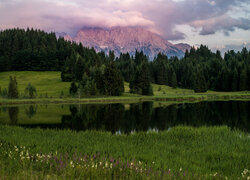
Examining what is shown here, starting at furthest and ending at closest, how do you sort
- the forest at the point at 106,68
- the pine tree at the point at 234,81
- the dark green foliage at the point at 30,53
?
the dark green foliage at the point at 30,53, the pine tree at the point at 234,81, the forest at the point at 106,68

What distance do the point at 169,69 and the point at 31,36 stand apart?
111 metres

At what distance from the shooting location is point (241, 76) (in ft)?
396

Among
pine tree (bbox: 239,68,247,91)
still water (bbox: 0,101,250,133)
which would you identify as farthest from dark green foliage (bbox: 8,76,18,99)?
pine tree (bbox: 239,68,247,91)

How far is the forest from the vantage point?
95.7 meters

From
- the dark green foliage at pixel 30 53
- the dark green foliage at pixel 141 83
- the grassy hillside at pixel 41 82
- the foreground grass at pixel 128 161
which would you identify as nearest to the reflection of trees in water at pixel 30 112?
Result: the foreground grass at pixel 128 161

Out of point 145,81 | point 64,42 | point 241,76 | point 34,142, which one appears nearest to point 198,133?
point 34,142

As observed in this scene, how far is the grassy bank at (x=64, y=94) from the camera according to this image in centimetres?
7719

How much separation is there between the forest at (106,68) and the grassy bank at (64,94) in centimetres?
570

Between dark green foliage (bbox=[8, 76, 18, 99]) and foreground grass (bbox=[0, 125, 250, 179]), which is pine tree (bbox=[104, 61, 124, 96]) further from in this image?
foreground grass (bbox=[0, 125, 250, 179])

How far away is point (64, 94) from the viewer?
92938 mm

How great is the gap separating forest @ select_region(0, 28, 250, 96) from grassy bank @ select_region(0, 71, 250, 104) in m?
5.70

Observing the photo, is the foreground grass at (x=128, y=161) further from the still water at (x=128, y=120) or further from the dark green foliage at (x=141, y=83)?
the dark green foliage at (x=141, y=83)

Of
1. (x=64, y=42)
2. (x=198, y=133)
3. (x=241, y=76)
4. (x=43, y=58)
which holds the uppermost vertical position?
(x=64, y=42)

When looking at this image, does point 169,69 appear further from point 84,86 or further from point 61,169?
point 61,169
